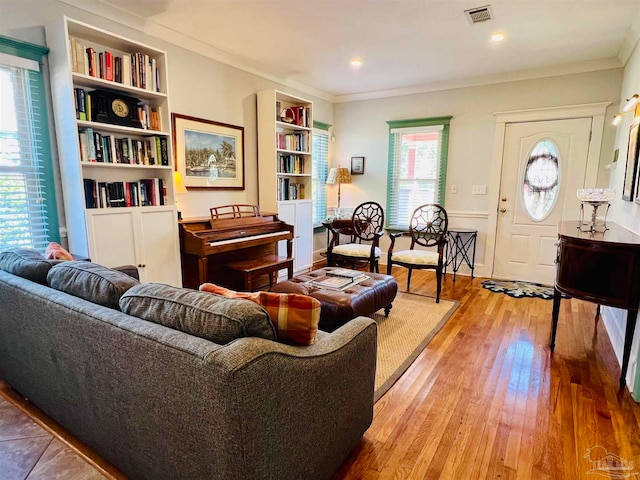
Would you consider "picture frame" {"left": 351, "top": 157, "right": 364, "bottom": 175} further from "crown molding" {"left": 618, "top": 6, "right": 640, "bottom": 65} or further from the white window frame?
"crown molding" {"left": 618, "top": 6, "right": 640, "bottom": 65}

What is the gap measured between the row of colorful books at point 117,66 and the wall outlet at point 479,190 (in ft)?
12.5

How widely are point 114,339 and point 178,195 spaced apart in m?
2.49

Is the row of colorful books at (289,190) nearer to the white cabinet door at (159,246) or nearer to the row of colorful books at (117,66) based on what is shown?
the white cabinet door at (159,246)

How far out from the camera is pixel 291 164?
4457 millimetres

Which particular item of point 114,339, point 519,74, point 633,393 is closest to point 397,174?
point 519,74

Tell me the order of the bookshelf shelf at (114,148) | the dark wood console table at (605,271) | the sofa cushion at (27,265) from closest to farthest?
the sofa cushion at (27,265), the dark wood console table at (605,271), the bookshelf shelf at (114,148)

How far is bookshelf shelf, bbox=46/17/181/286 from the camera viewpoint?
94.9 inches

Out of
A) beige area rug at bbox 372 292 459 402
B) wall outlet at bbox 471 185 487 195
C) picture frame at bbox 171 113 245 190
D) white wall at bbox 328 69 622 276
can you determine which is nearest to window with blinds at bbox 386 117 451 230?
white wall at bbox 328 69 622 276

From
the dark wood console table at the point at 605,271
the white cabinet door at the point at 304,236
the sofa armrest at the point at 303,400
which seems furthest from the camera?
the white cabinet door at the point at 304,236

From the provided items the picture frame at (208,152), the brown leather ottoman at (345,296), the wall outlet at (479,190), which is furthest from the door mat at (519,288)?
the picture frame at (208,152)

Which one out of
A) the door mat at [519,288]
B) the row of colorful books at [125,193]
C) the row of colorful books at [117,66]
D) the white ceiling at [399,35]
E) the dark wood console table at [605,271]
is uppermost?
the white ceiling at [399,35]

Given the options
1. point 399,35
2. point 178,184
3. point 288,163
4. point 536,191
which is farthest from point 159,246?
point 536,191

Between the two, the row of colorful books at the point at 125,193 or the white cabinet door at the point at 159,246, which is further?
the white cabinet door at the point at 159,246

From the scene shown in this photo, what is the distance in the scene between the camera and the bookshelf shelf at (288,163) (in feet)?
13.4
